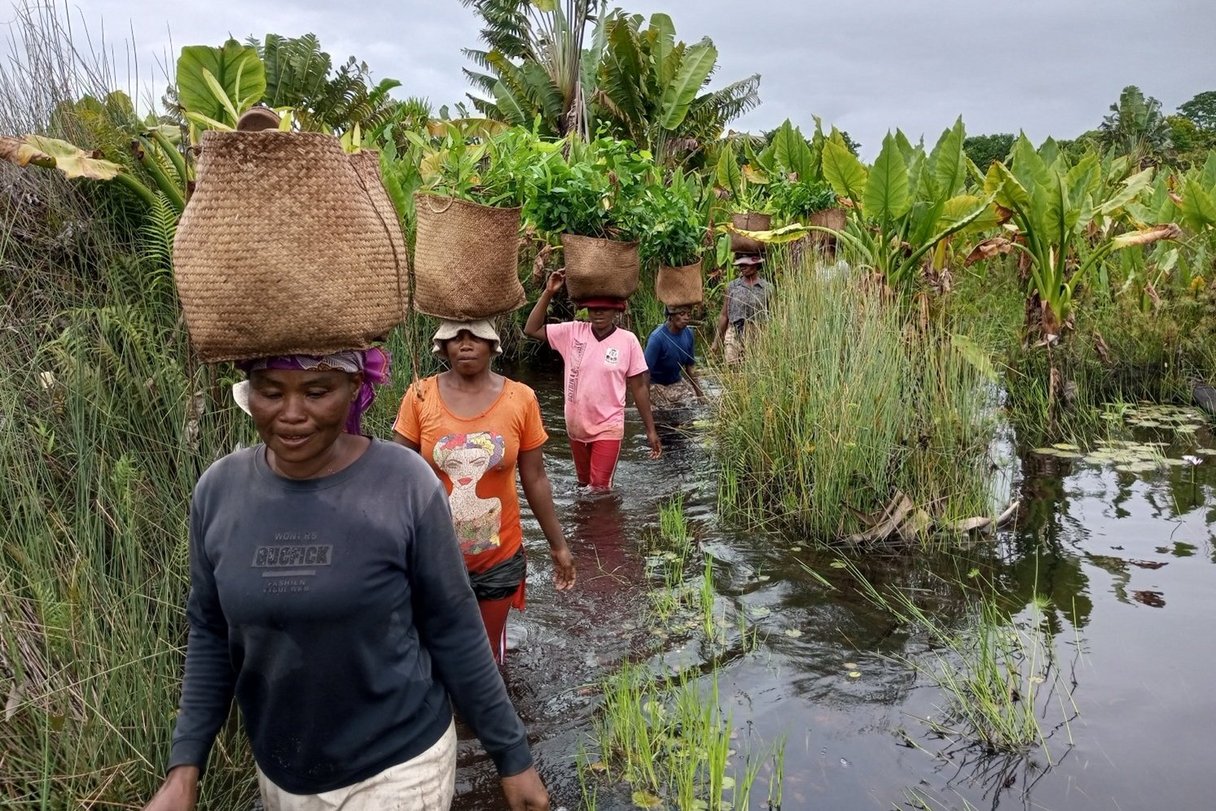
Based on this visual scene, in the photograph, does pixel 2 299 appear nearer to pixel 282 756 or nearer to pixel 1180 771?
pixel 282 756

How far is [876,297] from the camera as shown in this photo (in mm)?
5871

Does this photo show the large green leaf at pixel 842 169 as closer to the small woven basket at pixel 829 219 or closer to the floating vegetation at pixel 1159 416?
the small woven basket at pixel 829 219

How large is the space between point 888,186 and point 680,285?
179 centimetres

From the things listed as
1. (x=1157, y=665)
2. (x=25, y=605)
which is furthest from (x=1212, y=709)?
(x=25, y=605)

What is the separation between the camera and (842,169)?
8.20 metres

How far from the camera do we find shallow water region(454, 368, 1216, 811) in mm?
3283

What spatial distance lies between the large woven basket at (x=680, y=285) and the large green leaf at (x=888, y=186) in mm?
1475

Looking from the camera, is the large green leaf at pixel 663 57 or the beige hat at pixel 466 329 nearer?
the beige hat at pixel 466 329

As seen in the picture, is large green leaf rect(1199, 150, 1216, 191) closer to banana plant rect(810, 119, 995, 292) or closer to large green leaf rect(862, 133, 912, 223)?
banana plant rect(810, 119, 995, 292)

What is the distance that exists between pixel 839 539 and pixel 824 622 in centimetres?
109

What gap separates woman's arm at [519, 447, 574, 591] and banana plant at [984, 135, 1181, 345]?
5.39m

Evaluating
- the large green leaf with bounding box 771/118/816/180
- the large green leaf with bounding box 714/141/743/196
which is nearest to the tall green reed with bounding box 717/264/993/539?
the large green leaf with bounding box 771/118/816/180

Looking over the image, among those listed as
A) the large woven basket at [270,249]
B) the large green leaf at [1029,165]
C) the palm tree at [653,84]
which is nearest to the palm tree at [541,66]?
the palm tree at [653,84]

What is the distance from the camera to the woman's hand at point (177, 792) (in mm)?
1820
